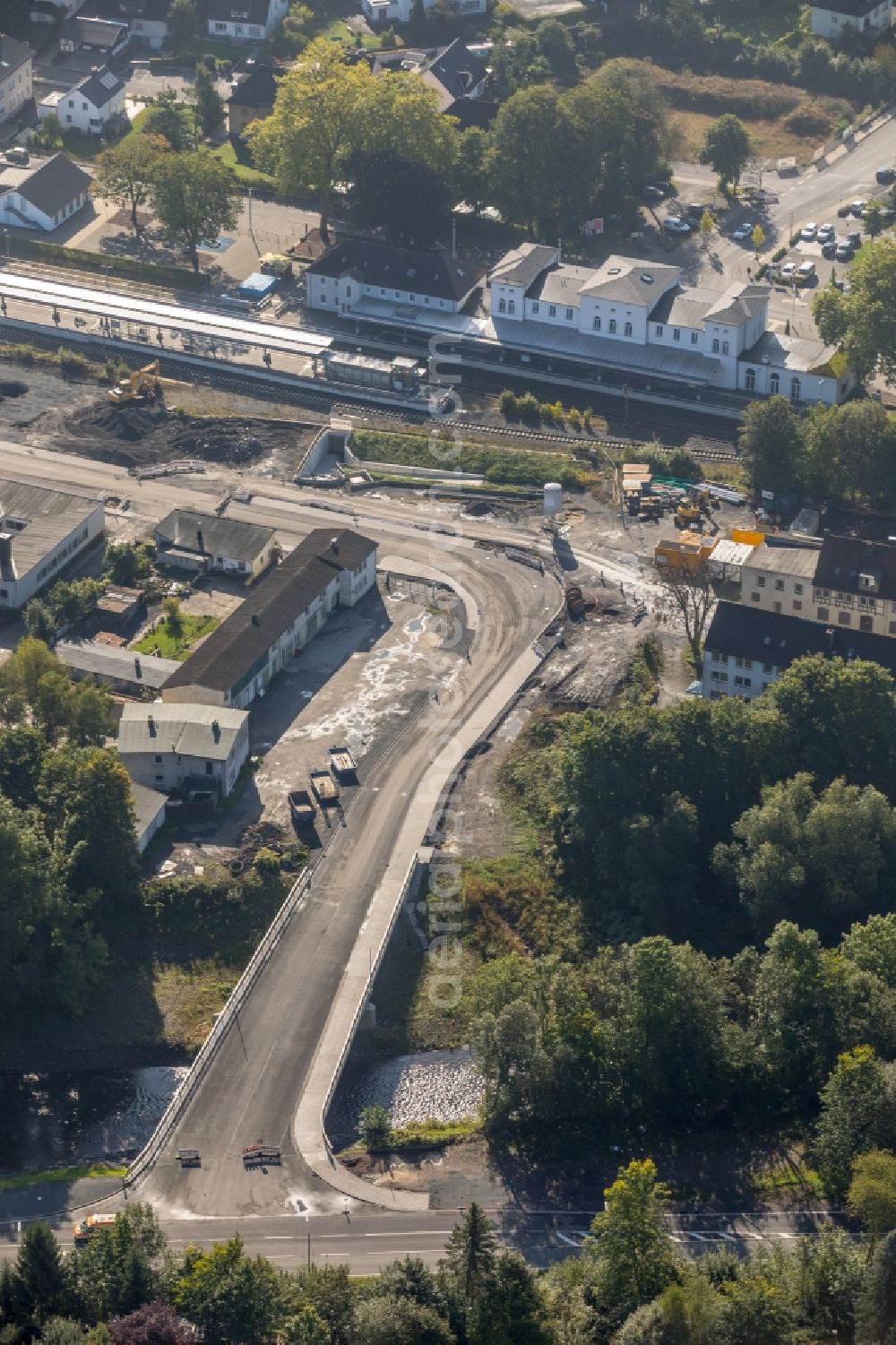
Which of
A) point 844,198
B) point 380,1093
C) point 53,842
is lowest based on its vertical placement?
point 380,1093

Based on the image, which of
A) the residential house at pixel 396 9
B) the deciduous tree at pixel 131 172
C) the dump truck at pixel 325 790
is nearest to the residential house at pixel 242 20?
the residential house at pixel 396 9

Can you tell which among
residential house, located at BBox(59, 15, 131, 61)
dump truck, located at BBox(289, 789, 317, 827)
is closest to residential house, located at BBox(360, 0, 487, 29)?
residential house, located at BBox(59, 15, 131, 61)

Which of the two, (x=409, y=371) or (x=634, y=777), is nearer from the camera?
(x=634, y=777)

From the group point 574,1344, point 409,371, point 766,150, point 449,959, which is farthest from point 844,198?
point 574,1344

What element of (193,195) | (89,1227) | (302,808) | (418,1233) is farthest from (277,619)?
(193,195)

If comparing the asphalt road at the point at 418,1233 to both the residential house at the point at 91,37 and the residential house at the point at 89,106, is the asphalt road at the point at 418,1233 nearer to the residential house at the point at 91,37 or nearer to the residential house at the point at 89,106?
the residential house at the point at 89,106

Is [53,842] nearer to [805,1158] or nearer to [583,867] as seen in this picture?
[583,867]
